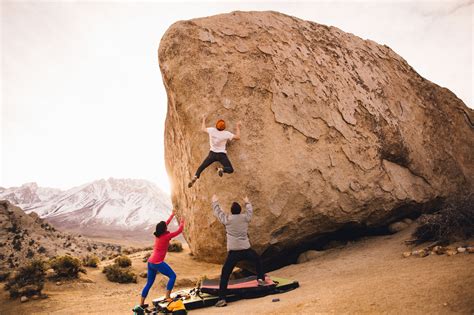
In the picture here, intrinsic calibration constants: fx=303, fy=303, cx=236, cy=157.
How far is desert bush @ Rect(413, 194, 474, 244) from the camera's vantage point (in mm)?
6191

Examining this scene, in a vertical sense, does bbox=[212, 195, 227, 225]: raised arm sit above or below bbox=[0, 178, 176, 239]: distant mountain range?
below

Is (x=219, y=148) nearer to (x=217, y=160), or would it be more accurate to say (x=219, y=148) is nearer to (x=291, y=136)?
(x=217, y=160)

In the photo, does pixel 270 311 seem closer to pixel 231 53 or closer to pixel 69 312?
pixel 69 312

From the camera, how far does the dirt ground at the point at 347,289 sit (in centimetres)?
362

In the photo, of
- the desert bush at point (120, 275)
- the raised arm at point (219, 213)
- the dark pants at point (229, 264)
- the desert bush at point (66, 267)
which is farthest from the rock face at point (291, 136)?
the desert bush at point (66, 267)

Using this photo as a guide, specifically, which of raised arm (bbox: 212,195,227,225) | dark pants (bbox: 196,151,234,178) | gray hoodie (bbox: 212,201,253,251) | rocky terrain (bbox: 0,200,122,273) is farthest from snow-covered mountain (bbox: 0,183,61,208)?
gray hoodie (bbox: 212,201,253,251)

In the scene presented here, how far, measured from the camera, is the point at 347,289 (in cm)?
457

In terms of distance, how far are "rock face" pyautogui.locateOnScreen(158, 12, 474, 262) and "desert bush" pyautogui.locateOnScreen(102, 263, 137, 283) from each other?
2766 mm

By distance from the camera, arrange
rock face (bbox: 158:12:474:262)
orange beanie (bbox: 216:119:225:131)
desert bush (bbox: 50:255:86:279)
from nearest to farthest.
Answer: orange beanie (bbox: 216:119:225:131) < rock face (bbox: 158:12:474:262) < desert bush (bbox: 50:255:86:279)

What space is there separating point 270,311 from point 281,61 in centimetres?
650

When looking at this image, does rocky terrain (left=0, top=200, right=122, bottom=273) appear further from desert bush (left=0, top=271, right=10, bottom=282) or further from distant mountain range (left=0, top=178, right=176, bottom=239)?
distant mountain range (left=0, top=178, right=176, bottom=239)

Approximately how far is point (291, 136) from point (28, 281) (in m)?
8.44

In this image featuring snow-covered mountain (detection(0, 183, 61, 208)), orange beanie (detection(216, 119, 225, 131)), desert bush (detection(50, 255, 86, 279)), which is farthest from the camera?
snow-covered mountain (detection(0, 183, 61, 208))

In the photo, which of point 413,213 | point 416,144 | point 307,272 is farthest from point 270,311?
point 416,144
